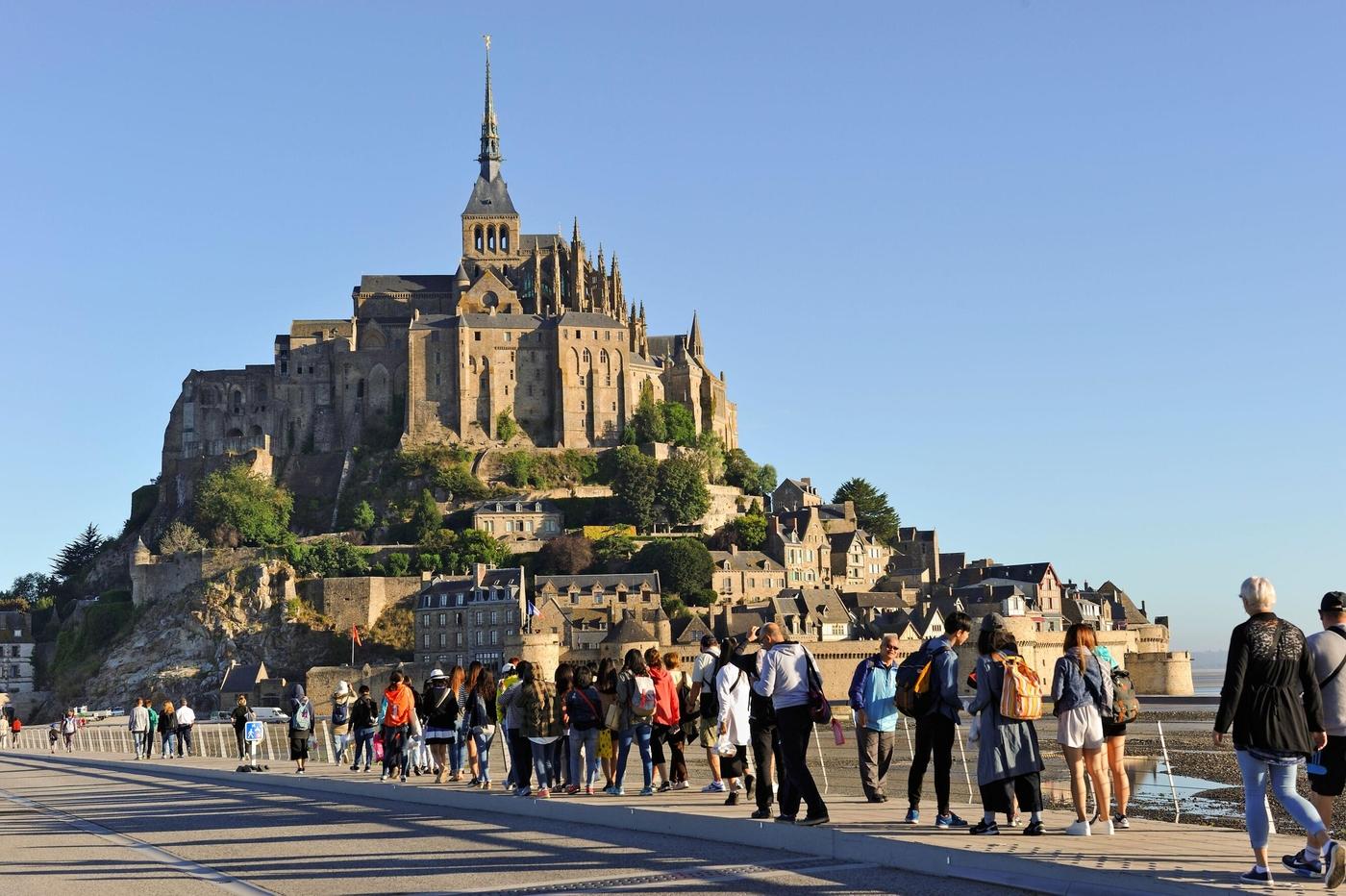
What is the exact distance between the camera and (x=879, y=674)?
14.0 metres

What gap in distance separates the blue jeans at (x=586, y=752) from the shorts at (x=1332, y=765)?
8.42 meters

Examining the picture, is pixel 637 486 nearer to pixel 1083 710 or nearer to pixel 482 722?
pixel 482 722

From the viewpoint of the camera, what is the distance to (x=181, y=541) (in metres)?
87.8

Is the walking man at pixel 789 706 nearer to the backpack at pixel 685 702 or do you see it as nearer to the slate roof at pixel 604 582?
the backpack at pixel 685 702

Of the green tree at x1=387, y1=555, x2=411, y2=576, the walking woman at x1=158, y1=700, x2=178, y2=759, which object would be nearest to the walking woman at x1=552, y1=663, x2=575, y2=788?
the walking woman at x1=158, y1=700, x2=178, y2=759

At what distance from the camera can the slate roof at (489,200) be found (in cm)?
10550

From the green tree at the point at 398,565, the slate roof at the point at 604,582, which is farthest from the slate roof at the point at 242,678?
the slate roof at the point at 604,582

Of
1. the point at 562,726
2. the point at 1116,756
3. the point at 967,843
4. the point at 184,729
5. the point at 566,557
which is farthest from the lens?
the point at 566,557

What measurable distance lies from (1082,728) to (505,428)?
264ft

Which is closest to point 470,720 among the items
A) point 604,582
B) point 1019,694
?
point 1019,694

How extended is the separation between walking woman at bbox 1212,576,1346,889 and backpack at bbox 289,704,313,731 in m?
16.7

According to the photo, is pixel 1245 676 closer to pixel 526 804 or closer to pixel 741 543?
pixel 526 804

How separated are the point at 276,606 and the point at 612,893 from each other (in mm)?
73027

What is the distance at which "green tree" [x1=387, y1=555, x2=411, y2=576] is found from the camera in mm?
81500
